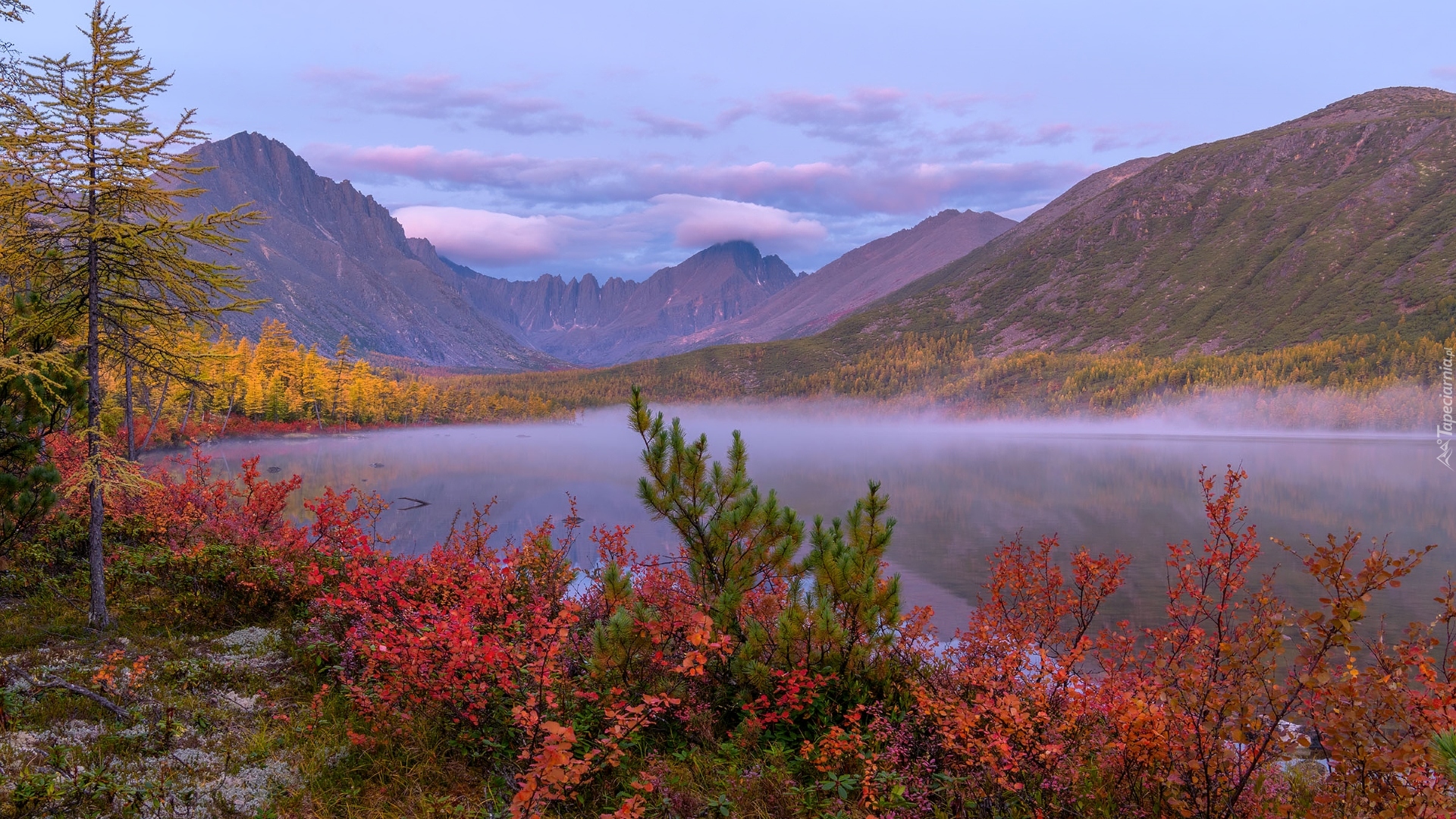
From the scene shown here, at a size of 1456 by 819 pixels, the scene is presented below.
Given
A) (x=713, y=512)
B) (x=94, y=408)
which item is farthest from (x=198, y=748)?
(x=94, y=408)

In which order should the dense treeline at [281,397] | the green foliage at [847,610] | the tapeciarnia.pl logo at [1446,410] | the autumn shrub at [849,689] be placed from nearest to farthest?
the autumn shrub at [849,689] → the green foliage at [847,610] → the dense treeline at [281,397] → the tapeciarnia.pl logo at [1446,410]

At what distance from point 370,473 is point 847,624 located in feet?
198

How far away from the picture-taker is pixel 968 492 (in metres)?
57.5

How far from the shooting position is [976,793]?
6.30m

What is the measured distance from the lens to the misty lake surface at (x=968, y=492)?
3139cm

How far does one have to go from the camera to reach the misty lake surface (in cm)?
3139

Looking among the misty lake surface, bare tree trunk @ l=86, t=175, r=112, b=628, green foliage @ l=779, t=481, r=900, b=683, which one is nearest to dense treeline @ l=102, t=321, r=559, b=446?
the misty lake surface

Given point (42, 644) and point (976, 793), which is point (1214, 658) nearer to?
point (976, 793)

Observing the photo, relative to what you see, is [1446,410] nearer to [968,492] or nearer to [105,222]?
[968,492]

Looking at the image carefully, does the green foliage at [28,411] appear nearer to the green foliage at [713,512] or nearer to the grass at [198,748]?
the grass at [198,748]

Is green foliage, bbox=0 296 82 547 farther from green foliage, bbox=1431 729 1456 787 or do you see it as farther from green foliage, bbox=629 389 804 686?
green foliage, bbox=1431 729 1456 787

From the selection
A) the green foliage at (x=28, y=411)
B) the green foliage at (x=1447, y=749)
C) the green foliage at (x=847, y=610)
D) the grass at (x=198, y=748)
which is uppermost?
the green foliage at (x=28, y=411)

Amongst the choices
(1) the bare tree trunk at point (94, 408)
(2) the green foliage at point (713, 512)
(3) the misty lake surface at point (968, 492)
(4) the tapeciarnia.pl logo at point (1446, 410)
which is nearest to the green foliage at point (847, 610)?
(2) the green foliage at point (713, 512)

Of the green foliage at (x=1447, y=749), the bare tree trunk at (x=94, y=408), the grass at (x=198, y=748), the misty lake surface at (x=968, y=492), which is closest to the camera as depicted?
the green foliage at (x=1447, y=749)
